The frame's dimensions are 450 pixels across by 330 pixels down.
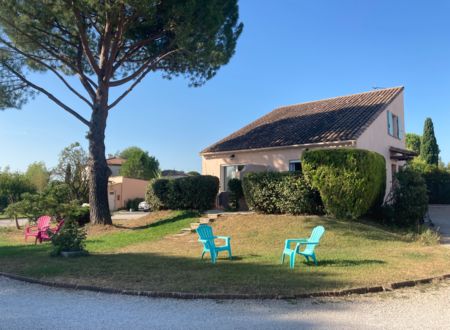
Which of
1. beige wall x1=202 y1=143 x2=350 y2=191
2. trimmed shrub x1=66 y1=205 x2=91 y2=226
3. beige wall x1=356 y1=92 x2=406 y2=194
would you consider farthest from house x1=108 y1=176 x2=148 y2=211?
beige wall x1=356 y1=92 x2=406 y2=194

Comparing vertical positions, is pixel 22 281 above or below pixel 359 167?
below

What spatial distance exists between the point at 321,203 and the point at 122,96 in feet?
32.9

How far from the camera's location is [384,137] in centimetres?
2042

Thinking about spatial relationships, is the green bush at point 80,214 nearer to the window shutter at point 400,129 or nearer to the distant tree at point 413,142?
the window shutter at point 400,129

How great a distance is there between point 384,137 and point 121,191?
2604cm

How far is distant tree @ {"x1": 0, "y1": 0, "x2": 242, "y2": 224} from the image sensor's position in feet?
50.9

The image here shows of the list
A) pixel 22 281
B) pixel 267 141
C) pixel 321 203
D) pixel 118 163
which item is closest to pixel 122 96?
A: pixel 267 141

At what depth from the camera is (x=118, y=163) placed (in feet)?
206

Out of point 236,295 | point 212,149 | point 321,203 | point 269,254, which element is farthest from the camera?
point 212,149

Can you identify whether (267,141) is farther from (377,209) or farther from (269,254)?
(269,254)

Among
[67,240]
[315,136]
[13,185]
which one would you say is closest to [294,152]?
[315,136]

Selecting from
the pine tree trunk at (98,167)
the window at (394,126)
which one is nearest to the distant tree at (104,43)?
the pine tree trunk at (98,167)

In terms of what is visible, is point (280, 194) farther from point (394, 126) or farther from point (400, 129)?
point (400, 129)

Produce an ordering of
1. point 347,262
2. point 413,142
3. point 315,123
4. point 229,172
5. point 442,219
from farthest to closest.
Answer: point 413,142 < point 229,172 < point 315,123 < point 442,219 < point 347,262
